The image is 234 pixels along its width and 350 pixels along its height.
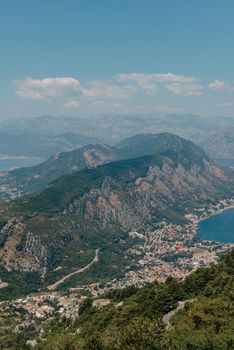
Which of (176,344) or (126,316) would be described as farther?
(126,316)

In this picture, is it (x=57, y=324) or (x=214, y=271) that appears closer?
(x=214, y=271)

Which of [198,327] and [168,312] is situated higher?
[198,327]

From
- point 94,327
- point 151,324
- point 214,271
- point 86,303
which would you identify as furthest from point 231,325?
point 86,303

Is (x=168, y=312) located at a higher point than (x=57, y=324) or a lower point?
higher

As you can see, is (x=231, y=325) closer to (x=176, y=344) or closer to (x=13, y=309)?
(x=176, y=344)

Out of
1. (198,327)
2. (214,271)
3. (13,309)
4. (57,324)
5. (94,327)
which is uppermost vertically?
(198,327)

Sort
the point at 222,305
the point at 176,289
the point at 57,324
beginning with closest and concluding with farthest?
the point at 222,305, the point at 176,289, the point at 57,324

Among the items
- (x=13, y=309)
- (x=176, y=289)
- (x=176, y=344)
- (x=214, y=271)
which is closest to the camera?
(x=176, y=344)

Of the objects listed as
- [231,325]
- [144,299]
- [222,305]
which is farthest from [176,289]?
[231,325]

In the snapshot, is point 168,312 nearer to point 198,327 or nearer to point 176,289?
point 176,289
